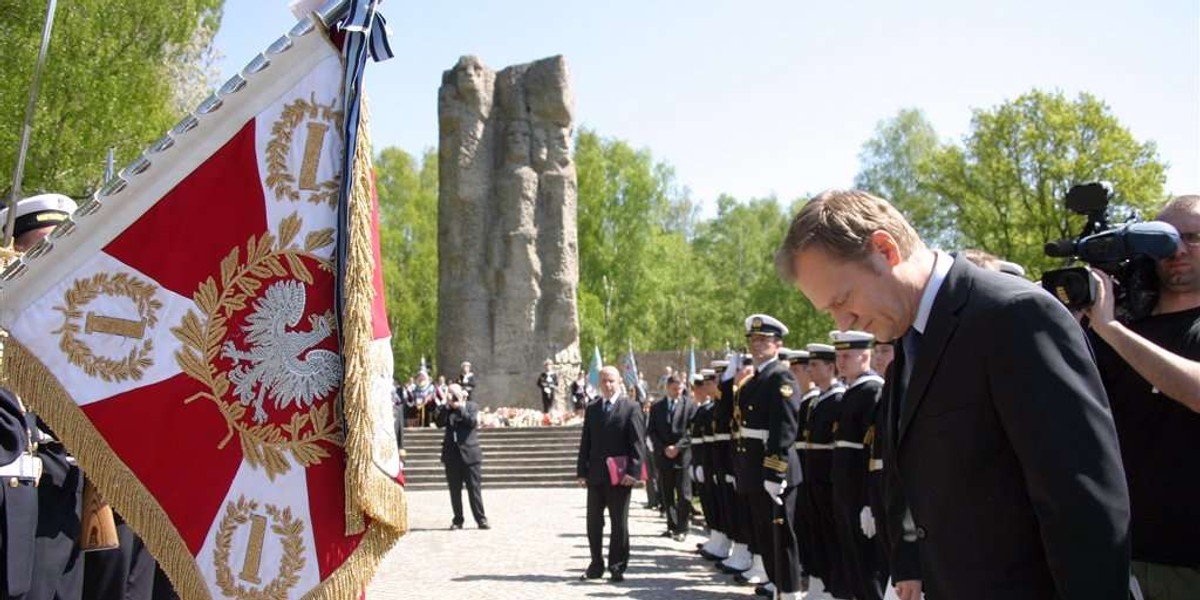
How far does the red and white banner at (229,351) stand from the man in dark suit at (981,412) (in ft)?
5.85

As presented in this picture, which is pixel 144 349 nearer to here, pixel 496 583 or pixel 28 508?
pixel 28 508

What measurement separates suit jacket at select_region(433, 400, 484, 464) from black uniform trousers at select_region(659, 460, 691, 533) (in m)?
2.77

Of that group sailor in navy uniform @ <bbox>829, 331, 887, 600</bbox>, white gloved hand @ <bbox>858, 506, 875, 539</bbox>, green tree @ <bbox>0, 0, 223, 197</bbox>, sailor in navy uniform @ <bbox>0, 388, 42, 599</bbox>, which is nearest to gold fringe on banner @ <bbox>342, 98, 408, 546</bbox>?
sailor in navy uniform @ <bbox>0, 388, 42, 599</bbox>

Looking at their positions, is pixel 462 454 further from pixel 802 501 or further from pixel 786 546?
pixel 802 501

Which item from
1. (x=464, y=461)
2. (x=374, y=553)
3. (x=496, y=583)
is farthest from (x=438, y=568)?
(x=374, y=553)

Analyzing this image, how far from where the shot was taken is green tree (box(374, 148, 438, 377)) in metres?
60.3

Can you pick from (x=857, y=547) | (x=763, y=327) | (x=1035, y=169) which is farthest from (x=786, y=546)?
(x=1035, y=169)

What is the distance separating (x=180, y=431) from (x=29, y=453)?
139cm

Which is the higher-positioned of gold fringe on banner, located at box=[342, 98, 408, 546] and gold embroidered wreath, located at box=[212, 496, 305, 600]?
gold fringe on banner, located at box=[342, 98, 408, 546]

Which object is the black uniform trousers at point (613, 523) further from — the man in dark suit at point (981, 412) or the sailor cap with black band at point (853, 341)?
the man in dark suit at point (981, 412)

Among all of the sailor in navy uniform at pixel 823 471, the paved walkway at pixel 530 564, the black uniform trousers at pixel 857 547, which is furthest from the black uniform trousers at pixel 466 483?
the black uniform trousers at pixel 857 547

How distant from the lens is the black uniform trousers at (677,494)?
51.8 feet

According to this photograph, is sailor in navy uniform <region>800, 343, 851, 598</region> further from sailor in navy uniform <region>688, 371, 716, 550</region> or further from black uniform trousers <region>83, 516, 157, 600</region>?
black uniform trousers <region>83, 516, 157, 600</region>

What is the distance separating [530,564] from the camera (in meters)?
12.6
